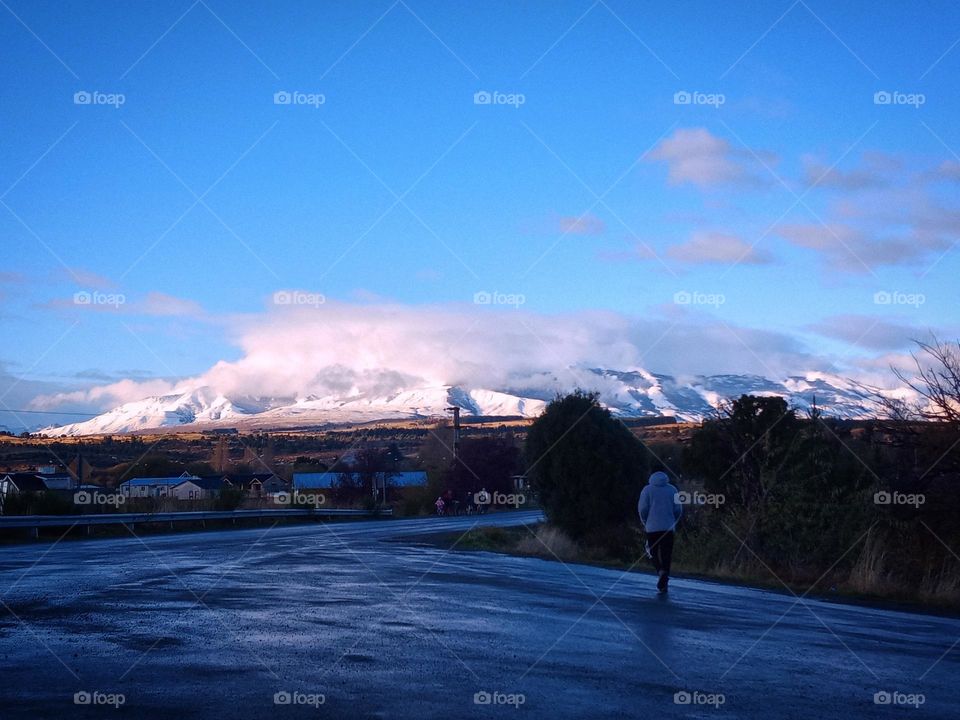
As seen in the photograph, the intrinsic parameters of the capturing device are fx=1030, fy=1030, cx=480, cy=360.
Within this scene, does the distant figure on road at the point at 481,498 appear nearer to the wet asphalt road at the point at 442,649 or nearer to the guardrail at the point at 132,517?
the guardrail at the point at 132,517

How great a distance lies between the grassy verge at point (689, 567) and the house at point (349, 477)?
48079 mm

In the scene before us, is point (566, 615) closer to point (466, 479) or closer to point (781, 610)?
point (781, 610)

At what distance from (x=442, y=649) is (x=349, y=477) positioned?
69.3 m

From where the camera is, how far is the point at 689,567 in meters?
20.6

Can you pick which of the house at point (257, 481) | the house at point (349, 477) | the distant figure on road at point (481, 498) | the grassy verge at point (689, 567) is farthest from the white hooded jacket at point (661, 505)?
the house at point (257, 481)

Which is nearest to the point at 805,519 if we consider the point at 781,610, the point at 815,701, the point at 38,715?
the point at 781,610

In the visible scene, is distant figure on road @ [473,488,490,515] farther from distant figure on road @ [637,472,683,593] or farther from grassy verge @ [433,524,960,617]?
distant figure on road @ [637,472,683,593]

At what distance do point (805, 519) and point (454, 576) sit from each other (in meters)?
7.17

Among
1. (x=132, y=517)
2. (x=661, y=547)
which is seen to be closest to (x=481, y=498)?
(x=132, y=517)

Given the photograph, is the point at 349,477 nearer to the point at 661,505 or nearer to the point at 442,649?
the point at 661,505

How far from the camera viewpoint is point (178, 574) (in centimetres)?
1566

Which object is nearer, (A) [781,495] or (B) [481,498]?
(A) [781,495]

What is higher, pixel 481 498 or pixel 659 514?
pixel 659 514

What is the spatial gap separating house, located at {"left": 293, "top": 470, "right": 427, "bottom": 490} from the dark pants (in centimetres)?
6293
